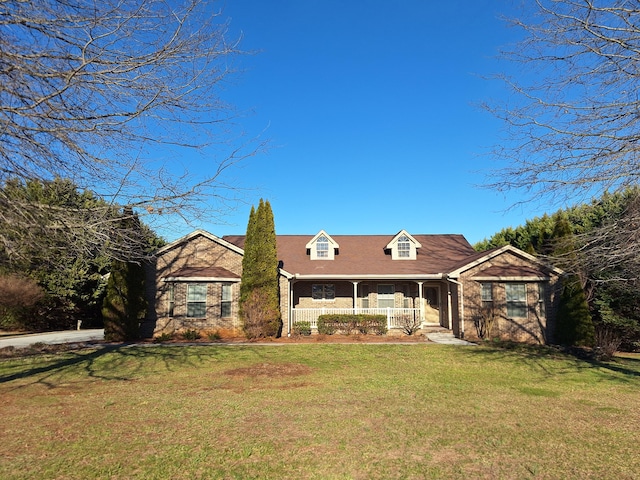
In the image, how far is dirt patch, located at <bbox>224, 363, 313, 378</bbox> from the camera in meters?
10.6

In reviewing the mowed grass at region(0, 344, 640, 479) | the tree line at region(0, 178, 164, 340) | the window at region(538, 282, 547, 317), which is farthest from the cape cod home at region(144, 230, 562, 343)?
the mowed grass at region(0, 344, 640, 479)

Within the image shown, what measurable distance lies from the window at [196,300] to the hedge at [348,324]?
568cm

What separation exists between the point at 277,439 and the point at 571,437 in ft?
14.3

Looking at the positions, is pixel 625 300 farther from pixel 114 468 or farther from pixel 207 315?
pixel 114 468

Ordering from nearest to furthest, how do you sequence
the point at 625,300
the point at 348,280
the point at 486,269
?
1. the point at 625,300
2. the point at 486,269
3. the point at 348,280

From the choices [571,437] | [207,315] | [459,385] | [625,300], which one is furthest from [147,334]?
[625,300]

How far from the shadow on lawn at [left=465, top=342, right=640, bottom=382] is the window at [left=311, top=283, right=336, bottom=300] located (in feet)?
27.6

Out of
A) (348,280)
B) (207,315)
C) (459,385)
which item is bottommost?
(459,385)

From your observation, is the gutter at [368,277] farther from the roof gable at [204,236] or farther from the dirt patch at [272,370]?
the dirt patch at [272,370]

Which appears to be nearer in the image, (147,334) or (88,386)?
(88,386)

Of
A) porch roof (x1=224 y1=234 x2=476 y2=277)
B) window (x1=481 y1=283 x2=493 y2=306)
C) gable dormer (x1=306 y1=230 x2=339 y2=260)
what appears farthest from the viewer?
gable dormer (x1=306 y1=230 x2=339 y2=260)

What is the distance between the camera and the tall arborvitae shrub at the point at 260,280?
59.2 ft

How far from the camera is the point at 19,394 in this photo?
8.41 m

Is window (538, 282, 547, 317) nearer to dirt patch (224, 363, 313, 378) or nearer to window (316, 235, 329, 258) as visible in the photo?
window (316, 235, 329, 258)
